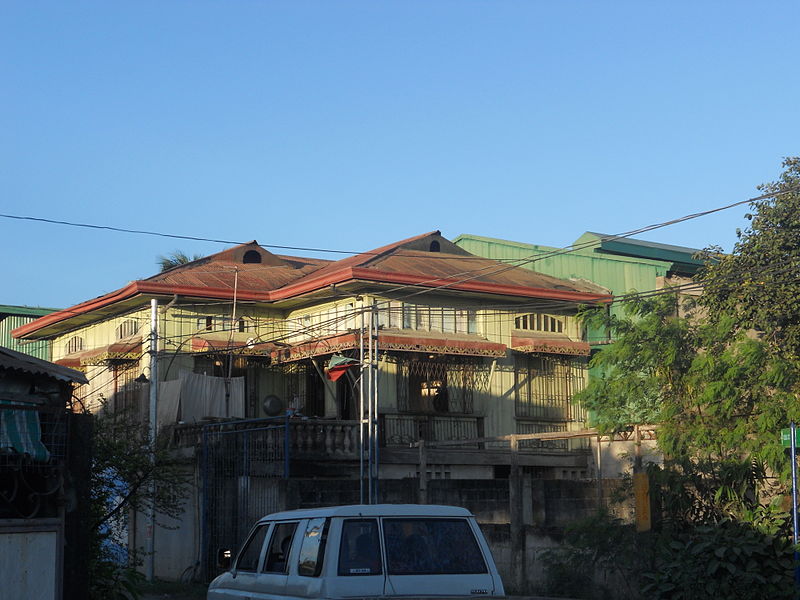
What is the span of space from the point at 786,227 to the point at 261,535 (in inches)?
528

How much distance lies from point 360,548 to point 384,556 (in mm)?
230

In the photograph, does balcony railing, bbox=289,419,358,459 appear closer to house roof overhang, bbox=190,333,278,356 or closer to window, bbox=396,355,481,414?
window, bbox=396,355,481,414

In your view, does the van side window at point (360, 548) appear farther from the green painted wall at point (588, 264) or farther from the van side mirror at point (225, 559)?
the green painted wall at point (588, 264)

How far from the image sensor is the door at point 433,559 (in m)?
9.69

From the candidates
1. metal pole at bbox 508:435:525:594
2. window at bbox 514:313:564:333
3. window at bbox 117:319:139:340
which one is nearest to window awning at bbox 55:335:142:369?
window at bbox 117:319:139:340

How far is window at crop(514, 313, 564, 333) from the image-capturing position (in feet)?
97.2

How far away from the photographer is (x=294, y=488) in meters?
20.8

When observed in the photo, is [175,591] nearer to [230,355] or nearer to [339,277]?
[230,355]

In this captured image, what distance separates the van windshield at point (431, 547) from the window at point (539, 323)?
1947 cm

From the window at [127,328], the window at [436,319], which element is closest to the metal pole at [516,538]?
the window at [436,319]

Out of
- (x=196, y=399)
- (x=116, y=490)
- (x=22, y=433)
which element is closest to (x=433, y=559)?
(x=22, y=433)

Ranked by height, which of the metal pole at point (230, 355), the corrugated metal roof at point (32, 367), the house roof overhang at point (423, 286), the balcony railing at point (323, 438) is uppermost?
the house roof overhang at point (423, 286)

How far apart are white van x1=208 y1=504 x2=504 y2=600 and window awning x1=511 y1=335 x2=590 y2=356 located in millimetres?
18382

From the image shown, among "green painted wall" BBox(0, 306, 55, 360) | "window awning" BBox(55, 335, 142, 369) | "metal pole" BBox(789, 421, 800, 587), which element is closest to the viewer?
"metal pole" BBox(789, 421, 800, 587)
